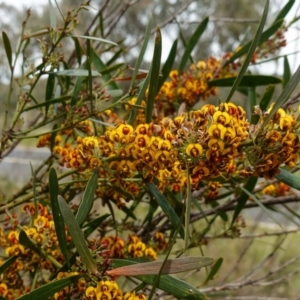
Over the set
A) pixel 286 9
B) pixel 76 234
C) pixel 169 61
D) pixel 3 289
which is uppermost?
pixel 286 9

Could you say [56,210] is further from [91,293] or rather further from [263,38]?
[263,38]

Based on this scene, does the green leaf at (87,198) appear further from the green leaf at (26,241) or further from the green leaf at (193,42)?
the green leaf at (193,42)

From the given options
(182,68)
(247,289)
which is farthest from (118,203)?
(247,289)

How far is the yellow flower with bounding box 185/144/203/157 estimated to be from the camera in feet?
1.46

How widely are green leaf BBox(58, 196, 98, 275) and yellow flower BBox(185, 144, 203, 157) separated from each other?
129 millimetres

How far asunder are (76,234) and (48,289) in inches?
2.5

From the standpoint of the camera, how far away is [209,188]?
710 mm

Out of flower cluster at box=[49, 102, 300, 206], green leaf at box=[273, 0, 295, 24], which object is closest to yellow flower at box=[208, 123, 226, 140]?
flower cluster at box=[49, 102, 300, 206]

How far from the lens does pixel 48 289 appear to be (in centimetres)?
46

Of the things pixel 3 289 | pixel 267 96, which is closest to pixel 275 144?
pixel 267 96

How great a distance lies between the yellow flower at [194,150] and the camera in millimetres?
445

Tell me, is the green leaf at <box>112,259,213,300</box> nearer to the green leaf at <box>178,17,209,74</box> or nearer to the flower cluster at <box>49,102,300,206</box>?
the flower cluster at <box>49,102,300,206</box>

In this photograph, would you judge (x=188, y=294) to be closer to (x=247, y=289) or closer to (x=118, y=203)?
(x=118, y=203)

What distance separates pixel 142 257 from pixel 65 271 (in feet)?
0.40
